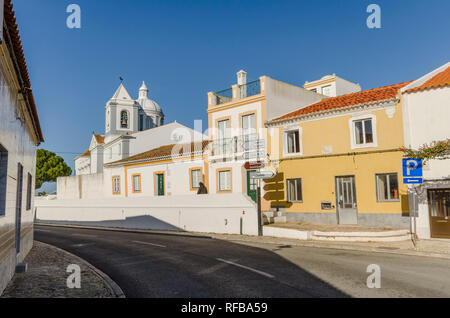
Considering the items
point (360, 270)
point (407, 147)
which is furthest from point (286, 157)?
point (360, 270)

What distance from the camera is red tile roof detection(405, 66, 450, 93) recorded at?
16.4m

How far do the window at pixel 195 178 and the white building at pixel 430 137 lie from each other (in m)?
14.3

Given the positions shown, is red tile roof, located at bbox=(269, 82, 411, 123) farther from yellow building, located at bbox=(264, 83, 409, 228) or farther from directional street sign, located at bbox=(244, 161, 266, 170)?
directional street sign, located at bbox=(244, 161, 266, 170)

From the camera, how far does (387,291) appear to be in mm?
7398

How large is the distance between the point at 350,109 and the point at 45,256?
15673 millimetres

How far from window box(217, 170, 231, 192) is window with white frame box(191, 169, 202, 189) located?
6.75 feet

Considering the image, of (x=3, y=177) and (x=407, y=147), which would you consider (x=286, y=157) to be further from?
(x=3, y=177)

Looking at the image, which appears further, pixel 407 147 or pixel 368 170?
pixel 368 170

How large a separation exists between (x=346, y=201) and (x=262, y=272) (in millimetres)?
11321

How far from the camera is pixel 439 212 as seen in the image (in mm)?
15953

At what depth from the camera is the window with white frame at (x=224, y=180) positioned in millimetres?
24864

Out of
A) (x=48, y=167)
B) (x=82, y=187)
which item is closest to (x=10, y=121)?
(x=82, y=187)

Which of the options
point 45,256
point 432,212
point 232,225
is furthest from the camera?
point 232,225

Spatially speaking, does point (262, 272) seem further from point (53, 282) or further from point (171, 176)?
point (171, 176)
